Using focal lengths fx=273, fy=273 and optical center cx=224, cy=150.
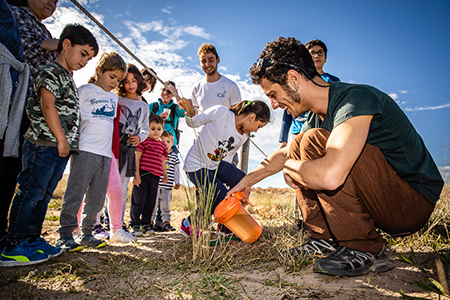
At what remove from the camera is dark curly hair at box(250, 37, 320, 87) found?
66.6 inches

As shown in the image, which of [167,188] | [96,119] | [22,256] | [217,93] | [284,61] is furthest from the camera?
[167,188]

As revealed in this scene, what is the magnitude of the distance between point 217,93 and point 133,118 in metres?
1.18

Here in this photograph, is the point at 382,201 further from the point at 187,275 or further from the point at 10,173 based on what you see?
the point at 10,173

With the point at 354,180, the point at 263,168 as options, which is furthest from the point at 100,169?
the point at 354,180

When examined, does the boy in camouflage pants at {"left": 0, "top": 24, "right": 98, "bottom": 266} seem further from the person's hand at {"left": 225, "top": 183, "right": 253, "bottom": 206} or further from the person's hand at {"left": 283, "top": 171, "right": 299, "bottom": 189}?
the person's hand at {"left": 283, "top": 171, "right": 299, "bottom": 189}

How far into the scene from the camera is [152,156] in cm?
376

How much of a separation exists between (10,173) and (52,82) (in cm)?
83

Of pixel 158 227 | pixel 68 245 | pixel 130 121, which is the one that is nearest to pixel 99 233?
pixel 68 245

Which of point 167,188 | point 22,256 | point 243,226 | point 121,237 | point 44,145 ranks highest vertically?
point 44,145

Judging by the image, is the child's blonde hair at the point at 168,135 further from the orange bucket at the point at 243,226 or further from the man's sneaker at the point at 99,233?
the orange bucket at the point at 243,226

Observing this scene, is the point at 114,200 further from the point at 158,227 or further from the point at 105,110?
the point at 158,227

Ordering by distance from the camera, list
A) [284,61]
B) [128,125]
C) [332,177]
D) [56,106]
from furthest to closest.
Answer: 1. [128,125]
2. [56,106]
3. [284,61]
4. [332,177]

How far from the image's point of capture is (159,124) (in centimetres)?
395

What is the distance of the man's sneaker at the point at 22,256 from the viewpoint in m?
1.90
